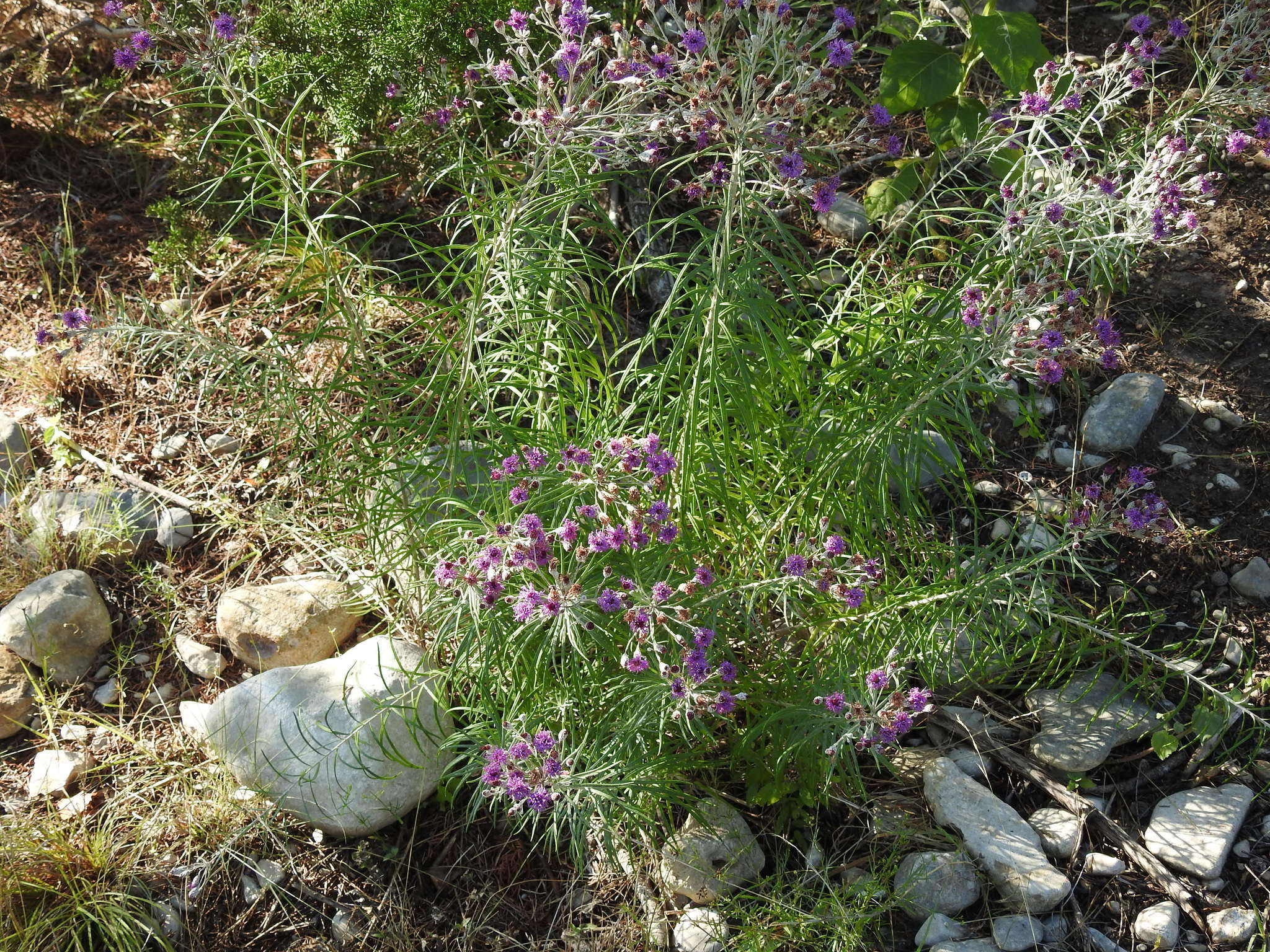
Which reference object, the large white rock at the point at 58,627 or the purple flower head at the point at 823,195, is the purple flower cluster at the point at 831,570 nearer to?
the purple flower head at the point at 823,195

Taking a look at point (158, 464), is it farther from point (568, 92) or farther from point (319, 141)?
point (568, 92)

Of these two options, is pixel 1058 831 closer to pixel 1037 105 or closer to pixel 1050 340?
pixel 1050 340

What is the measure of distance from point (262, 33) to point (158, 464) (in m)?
1.63

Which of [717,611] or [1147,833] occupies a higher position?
[717,611]

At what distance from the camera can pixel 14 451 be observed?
377 centimetres

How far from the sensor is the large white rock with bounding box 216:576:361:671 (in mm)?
3207

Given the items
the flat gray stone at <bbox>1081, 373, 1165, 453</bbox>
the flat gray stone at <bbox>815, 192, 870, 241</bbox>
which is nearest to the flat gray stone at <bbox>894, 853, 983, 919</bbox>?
the flat gray stone at <bbox>1081, 373, 1165, 453</bbox>

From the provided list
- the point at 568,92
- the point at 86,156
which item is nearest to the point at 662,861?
the point at 568,92

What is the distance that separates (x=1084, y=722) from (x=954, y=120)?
2.05 m

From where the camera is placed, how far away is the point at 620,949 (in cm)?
257

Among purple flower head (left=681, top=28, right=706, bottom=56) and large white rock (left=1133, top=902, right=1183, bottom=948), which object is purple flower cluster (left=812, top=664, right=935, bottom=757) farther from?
purple flower head (left=681, top=28, right=706, bottom=56)

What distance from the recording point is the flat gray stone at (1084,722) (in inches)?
110

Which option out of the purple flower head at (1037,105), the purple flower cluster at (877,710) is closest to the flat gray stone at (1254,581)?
the purple flower cluster at (877,710)

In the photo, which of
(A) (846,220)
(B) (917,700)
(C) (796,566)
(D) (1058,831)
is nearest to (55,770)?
(C) (796,566)
